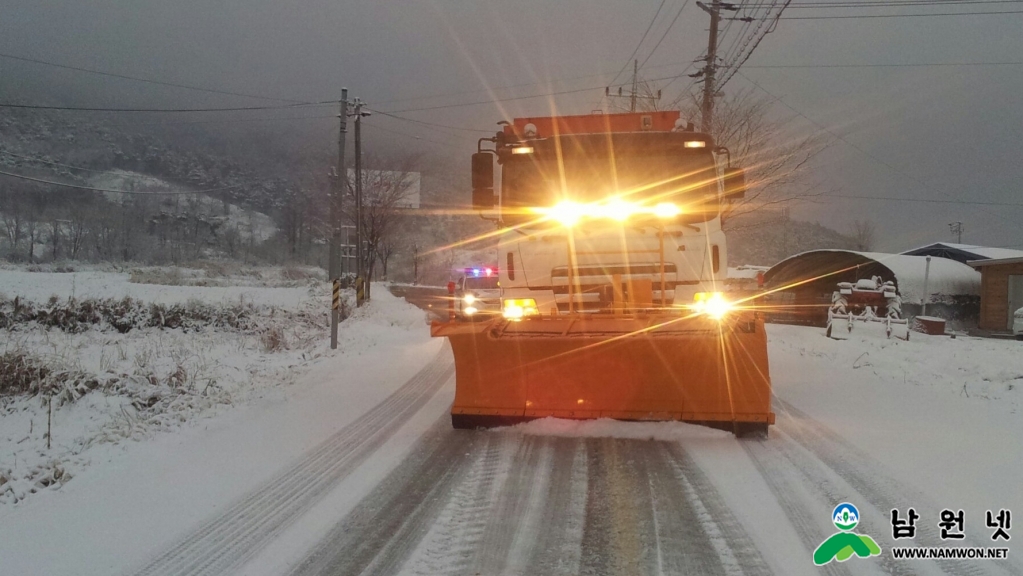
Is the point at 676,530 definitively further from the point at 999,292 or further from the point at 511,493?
the point at 999,292

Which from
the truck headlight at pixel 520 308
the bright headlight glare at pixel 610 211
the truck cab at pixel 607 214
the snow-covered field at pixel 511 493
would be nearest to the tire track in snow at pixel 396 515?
the snow-covered field at pixel 511 493

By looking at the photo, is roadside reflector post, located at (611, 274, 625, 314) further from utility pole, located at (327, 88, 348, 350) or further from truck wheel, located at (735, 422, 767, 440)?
utility pole, located at (327, 88, 348, 350)

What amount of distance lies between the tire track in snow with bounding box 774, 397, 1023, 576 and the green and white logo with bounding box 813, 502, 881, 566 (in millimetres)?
290

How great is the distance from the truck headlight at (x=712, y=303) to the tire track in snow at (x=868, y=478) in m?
1.28

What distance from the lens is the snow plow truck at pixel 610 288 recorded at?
541 cm

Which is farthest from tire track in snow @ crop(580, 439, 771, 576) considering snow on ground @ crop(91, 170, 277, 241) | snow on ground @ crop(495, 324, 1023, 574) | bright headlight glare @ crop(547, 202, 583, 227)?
snow on ground @ crop(91, 170, 277, 241)

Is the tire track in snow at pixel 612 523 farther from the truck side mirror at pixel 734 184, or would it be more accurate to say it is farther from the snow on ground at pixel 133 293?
the snow on ground at pixel 133 293

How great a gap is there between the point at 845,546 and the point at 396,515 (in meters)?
2.60

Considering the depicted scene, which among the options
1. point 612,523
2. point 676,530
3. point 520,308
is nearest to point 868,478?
→ point 676,530

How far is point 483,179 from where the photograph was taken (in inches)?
288

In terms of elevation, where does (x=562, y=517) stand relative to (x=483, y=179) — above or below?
below

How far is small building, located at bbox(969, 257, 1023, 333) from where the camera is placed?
25750 mm

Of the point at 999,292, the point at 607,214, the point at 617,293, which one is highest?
the point at 607,214

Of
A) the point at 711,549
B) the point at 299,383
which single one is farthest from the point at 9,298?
the point at 711,549
